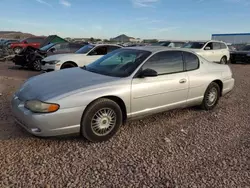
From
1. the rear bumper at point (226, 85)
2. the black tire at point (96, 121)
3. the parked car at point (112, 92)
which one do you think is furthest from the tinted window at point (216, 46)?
the black tire at point (96, 121)

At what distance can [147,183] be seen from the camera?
8.43ft

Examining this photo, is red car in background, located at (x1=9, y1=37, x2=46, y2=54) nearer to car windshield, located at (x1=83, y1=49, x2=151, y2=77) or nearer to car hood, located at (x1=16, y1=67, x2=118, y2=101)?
car windshield, located at (x1=83, y1=49, x2=151, y2=77)

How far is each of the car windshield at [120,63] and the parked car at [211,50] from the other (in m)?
9.60

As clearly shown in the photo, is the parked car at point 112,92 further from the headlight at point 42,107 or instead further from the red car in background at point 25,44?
the red car in background at point 25,44

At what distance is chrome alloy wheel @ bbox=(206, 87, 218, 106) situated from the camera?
16.6 feet

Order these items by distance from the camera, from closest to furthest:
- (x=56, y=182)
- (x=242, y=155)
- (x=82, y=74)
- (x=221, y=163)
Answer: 1. (x=56, y=182)
2. (x=221, y=163)
3. (x=242, y=155)
4. (x=82, y=74)

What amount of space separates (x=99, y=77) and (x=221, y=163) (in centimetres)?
220

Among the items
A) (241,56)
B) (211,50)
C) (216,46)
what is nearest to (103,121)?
(211,50)

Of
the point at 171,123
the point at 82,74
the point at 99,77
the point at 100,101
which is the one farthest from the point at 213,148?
the point at 82,74

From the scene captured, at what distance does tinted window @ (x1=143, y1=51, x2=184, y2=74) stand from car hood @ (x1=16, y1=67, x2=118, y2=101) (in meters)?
0.83

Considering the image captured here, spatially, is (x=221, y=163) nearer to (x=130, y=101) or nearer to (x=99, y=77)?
(x=130, y=101)

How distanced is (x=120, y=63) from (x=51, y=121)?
1731 millimetres

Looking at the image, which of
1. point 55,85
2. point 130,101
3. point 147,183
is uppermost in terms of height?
point 55,85

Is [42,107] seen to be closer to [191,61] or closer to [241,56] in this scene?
[191,61]
